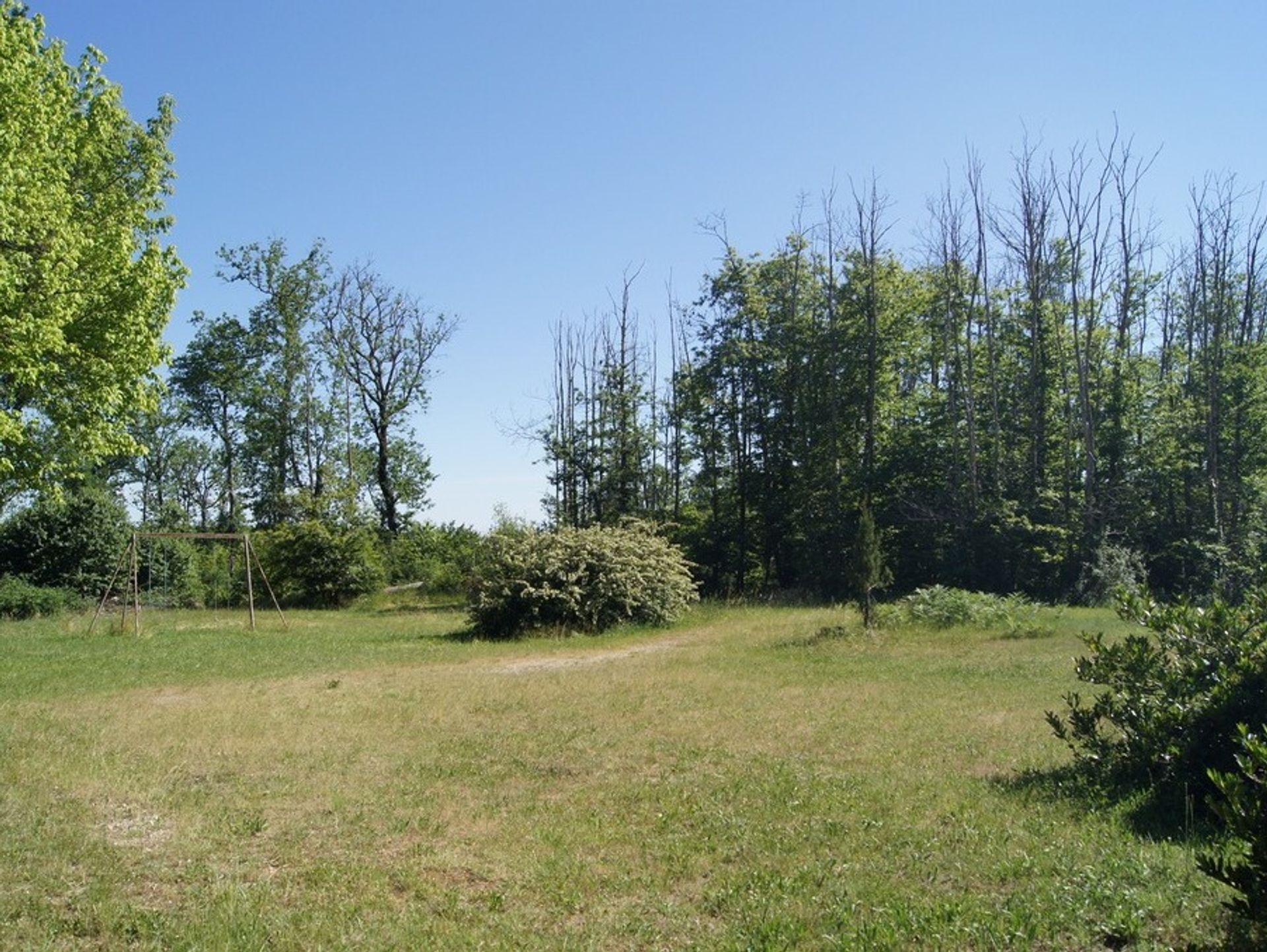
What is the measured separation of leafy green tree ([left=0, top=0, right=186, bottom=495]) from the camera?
14984 millimetres

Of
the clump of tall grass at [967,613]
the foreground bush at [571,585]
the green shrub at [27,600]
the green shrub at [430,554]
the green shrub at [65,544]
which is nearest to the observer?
the clump of tall grass at [967,613]

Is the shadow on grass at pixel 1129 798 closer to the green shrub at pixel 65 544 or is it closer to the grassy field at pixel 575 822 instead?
the grassy field at pixel 575 822

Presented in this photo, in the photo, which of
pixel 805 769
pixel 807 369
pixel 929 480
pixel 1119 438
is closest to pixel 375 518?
pixel 807 369

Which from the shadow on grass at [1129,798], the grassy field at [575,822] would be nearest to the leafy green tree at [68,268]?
the grassy field at [575,822]

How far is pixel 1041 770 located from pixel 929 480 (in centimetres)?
2428

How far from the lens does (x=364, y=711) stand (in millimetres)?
10930

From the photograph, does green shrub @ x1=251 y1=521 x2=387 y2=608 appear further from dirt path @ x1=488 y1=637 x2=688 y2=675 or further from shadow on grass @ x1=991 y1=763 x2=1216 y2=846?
shadow on grass @ x1=991 y1=763 x2=1216 y2=846

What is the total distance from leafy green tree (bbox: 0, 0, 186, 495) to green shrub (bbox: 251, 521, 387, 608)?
12.4m

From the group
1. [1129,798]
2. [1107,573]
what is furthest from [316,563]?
[1129,798]

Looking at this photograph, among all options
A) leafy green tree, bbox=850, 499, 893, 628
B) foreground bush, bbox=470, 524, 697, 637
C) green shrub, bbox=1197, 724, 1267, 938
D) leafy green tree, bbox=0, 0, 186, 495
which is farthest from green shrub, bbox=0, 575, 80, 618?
green shrub, bbox=1197, 724, 1267, 938

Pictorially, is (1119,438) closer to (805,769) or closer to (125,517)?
(805,769)

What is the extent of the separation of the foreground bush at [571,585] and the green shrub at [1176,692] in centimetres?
1439

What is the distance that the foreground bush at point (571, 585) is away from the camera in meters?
20.7

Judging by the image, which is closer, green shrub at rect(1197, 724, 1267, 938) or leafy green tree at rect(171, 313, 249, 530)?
green shrub at rect(1197, 724, 1267, 938)
